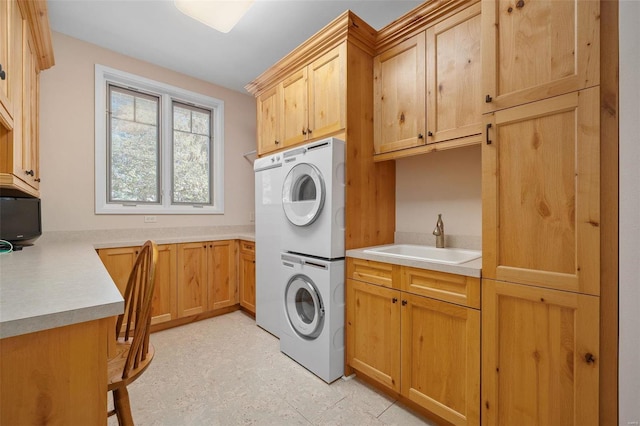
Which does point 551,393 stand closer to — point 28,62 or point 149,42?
point 28,62

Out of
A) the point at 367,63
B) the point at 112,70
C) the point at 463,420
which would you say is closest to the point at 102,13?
the point at 112,70

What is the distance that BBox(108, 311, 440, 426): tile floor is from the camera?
5.12 feet

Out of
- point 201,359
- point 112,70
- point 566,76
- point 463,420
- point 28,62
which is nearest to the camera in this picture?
point 566,76

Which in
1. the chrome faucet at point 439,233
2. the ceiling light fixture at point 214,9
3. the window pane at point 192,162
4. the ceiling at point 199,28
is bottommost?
the chrome faucet at point 439,233

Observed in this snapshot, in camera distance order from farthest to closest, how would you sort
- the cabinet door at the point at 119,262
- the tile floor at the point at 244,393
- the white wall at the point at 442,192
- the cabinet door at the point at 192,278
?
the cabinet door at the point at 192,278, the cabinet door at the point at 119,262, the white wall at the point at 442,192, the tile floor at the point at 244,393

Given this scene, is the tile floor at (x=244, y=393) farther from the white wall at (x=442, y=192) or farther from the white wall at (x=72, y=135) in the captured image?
the white wall at (x=72, y=135)

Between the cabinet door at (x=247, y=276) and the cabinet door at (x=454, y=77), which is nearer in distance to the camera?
the cabinet door at (x=454, y=77)

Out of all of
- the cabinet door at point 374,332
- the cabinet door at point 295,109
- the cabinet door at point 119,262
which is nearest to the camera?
the cabinet door at point 374,332

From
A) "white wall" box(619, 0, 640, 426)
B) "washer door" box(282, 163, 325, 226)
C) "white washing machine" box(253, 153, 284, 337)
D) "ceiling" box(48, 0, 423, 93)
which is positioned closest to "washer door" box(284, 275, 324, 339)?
"white washing machine" box(253, 153, 284, 337)

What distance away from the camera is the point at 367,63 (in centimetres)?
209

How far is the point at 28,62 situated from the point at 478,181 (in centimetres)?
302

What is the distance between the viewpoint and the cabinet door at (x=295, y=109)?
7.50 feet

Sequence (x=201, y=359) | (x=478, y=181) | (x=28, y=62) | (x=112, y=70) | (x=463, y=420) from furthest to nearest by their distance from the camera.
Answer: (x=112, y=70) < (x=201, y=359) < (x=478, y=181) < (x=28, y=62) < (x=463, y=420)

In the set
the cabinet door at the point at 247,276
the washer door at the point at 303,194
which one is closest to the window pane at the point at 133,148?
the cabinet door at the point at 247,276
